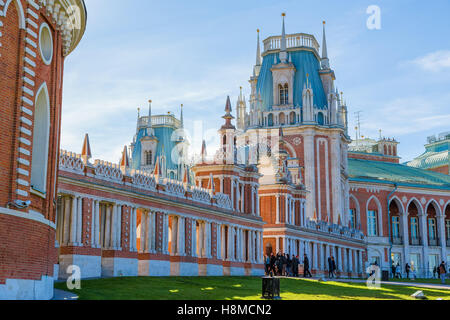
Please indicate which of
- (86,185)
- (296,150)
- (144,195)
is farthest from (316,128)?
(86,185)

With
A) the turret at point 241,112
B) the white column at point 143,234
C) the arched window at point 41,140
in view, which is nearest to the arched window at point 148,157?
the turret at point 241,112

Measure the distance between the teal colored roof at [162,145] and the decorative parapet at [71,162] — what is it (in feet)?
190

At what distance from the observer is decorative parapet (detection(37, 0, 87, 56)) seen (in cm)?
1811

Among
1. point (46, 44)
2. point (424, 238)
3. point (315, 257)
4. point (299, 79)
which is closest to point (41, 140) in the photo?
point (46, 44)

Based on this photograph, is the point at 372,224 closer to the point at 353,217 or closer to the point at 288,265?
the point at 353,217

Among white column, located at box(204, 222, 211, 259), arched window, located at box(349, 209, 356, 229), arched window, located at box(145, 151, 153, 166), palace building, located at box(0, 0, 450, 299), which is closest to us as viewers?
palace building, located at box(0, 0, 450, 299)

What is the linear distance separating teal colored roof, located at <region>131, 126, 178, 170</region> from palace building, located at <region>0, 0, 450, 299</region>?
8.0 inches

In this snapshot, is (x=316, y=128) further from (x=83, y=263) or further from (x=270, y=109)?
(x=83, y=263)

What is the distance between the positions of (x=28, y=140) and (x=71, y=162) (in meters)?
12.1

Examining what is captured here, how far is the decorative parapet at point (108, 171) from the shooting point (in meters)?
30.0

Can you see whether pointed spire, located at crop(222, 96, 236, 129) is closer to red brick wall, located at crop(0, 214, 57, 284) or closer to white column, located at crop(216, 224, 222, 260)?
white column, located at crop(216, 224, 222, 260)

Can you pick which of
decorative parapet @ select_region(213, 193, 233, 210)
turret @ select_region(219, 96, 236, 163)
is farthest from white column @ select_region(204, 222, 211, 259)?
turret @ select_region(219, 96, 236, 163)

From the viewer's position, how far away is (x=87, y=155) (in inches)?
1152

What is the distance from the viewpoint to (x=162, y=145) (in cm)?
8844
